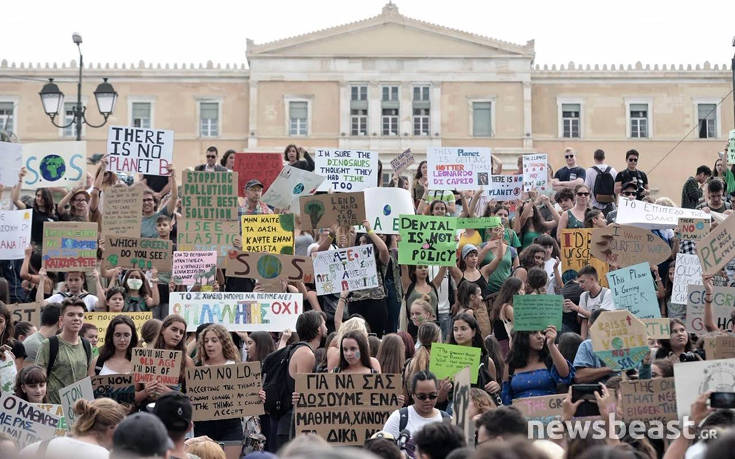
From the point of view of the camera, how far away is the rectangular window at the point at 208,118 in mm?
55375

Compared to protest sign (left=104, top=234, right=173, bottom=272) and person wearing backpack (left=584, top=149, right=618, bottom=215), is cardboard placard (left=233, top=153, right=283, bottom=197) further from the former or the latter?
person wearing backpack (left=584, top=149, right=618, bottom=215)

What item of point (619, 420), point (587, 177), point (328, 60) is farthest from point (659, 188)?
point (619, 420)

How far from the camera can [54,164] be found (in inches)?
634

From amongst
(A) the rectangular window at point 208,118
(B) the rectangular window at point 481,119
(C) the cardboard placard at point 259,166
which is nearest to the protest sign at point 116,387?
(C) the cardboard placard at point 259,166

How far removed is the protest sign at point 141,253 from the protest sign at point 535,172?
20.2ft

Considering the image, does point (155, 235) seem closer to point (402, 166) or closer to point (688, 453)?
point (402, 166)

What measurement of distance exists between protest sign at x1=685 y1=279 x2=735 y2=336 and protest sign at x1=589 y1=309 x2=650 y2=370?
7.15 ft

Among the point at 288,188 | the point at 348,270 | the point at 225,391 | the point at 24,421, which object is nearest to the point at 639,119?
the point at 288,188

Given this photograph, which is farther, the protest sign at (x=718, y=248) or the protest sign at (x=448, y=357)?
the protest sign at (x=718, y=248)

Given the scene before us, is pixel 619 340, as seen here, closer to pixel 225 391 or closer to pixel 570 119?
pixel 225 391

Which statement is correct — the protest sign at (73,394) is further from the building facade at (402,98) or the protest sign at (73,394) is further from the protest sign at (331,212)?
the building facade at (402,98)

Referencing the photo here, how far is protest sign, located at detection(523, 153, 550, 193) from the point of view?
57.1ft

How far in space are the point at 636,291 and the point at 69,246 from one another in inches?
208

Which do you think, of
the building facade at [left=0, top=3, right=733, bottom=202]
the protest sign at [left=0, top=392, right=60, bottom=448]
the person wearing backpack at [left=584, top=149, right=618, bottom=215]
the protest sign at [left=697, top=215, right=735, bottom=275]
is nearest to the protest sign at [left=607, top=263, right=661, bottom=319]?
the protest sign at [left=697, top=215, right=735, bottom=275]
